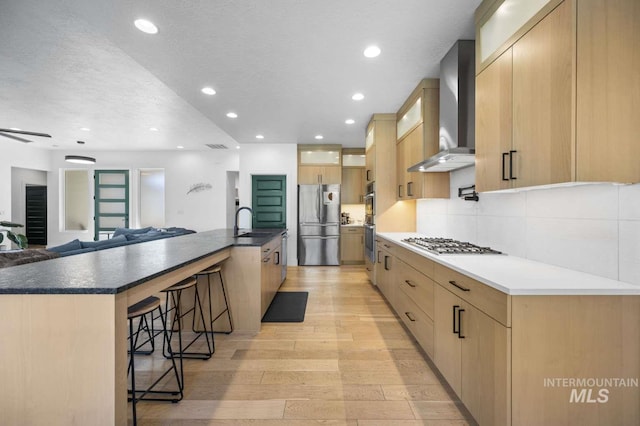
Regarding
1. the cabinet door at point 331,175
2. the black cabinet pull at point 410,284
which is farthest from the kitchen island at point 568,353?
the cabinet door at point 331,175

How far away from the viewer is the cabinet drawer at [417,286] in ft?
7.11

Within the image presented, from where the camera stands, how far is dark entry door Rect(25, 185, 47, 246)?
352 inches

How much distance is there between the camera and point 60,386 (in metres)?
1.17

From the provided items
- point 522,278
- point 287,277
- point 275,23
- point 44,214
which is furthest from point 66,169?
point 522,278

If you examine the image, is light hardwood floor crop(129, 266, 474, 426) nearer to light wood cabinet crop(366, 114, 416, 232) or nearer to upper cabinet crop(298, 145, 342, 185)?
light wood cabinet crop(366, 114, 416, 232)

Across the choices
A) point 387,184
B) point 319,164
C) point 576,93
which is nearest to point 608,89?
point 576,93

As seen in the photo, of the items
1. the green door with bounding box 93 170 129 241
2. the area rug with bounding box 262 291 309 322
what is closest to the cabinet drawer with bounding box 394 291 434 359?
the area rug with bounding box 262 291 309 322

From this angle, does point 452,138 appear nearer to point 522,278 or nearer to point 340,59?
point 340,59

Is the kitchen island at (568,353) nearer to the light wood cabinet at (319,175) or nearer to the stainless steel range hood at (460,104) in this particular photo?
the stainless steel range hood at (460,104)

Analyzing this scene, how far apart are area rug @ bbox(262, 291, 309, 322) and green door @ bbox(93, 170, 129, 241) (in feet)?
21.8

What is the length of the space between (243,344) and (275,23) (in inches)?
110

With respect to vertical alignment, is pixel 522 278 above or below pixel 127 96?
below

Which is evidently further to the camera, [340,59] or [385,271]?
[385,271]

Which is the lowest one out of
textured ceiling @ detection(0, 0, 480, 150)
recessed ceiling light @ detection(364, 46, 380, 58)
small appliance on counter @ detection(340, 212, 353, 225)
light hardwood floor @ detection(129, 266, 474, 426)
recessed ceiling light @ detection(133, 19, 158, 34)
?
light hardwood floor @ detection(129, 266, 474, 426)
